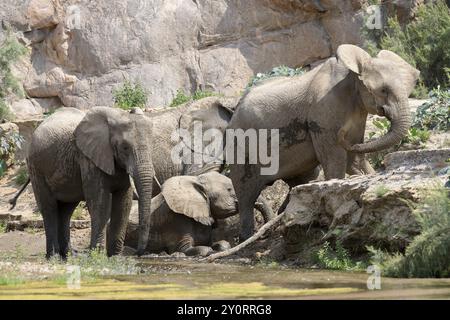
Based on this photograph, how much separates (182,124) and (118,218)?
4.68 metres

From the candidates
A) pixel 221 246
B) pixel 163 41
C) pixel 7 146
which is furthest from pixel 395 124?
pixel 163 41

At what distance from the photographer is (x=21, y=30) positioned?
1316 inches

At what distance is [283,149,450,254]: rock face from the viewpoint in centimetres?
1208

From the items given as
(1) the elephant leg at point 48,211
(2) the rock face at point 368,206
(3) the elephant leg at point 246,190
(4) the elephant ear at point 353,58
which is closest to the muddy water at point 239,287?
(2) the rock face at point 368,206

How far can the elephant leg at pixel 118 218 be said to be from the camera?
55.9 feet

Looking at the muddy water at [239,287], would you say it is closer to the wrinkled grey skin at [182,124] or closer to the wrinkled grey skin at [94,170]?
the wrinkled grey skin at [94,170]


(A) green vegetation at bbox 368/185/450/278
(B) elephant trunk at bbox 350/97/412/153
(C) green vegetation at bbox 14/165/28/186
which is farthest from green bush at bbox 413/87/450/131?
(C) green vegetation at bbox 14/165/28/186

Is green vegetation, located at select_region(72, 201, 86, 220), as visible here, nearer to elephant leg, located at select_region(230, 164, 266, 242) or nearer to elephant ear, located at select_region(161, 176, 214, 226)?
elephant ear, located at select_region(161, 176, 214, 226)

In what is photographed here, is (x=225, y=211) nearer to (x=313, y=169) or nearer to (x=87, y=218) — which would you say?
(x=313, y=169)

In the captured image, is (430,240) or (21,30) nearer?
(430,240)

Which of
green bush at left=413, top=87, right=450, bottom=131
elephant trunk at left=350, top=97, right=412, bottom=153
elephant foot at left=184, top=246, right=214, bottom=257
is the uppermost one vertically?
green bush at left=413, top=87, right=450, bottom=131

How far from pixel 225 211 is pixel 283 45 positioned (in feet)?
51.5

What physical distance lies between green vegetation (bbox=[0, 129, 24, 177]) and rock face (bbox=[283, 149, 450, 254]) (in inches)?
587
